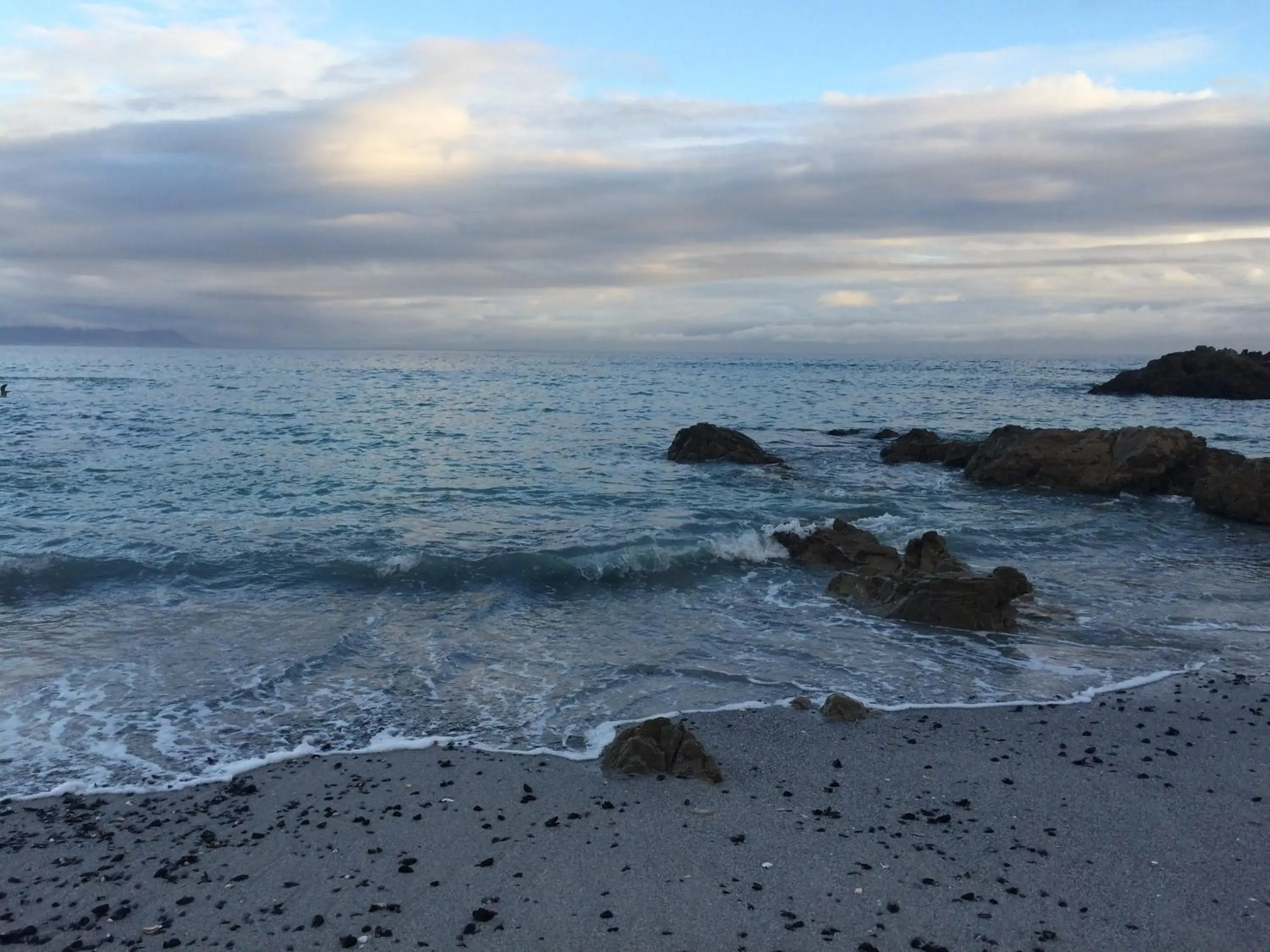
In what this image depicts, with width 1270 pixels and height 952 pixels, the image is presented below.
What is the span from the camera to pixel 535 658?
1101cm

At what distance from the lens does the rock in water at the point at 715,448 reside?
28812 millimetres

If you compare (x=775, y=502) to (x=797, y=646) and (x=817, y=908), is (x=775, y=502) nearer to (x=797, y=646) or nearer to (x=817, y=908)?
(x=797, y=646)

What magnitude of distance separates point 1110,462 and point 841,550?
12.6 metres

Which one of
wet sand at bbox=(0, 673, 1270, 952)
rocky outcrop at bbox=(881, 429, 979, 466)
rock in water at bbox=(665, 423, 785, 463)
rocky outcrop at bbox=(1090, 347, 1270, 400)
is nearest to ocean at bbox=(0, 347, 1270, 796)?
rock in water at bbox=(665, 423, 785, 463)

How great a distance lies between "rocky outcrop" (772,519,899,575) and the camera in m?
15.7

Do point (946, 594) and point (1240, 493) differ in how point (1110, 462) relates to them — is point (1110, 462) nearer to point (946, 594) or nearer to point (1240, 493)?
point (1240, 493)

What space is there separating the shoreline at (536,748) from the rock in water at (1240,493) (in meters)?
11.9

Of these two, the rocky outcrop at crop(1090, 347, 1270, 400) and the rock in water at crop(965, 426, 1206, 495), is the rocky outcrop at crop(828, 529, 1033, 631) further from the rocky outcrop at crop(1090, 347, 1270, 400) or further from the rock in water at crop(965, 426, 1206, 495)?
the rocky outcrop at crop(1090, 347, 1270, 400)

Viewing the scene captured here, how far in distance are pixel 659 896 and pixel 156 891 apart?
3.36 m

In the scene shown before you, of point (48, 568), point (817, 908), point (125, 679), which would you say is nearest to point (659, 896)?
point (817, 908)

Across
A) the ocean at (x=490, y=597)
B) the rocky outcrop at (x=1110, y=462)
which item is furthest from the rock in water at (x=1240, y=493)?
the ocean at (x=490, y=597)

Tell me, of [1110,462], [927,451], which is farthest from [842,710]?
[927,451]

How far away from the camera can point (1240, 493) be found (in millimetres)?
20359

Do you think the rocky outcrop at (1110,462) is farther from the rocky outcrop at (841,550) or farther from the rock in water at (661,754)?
the rock in water at (661,754)
